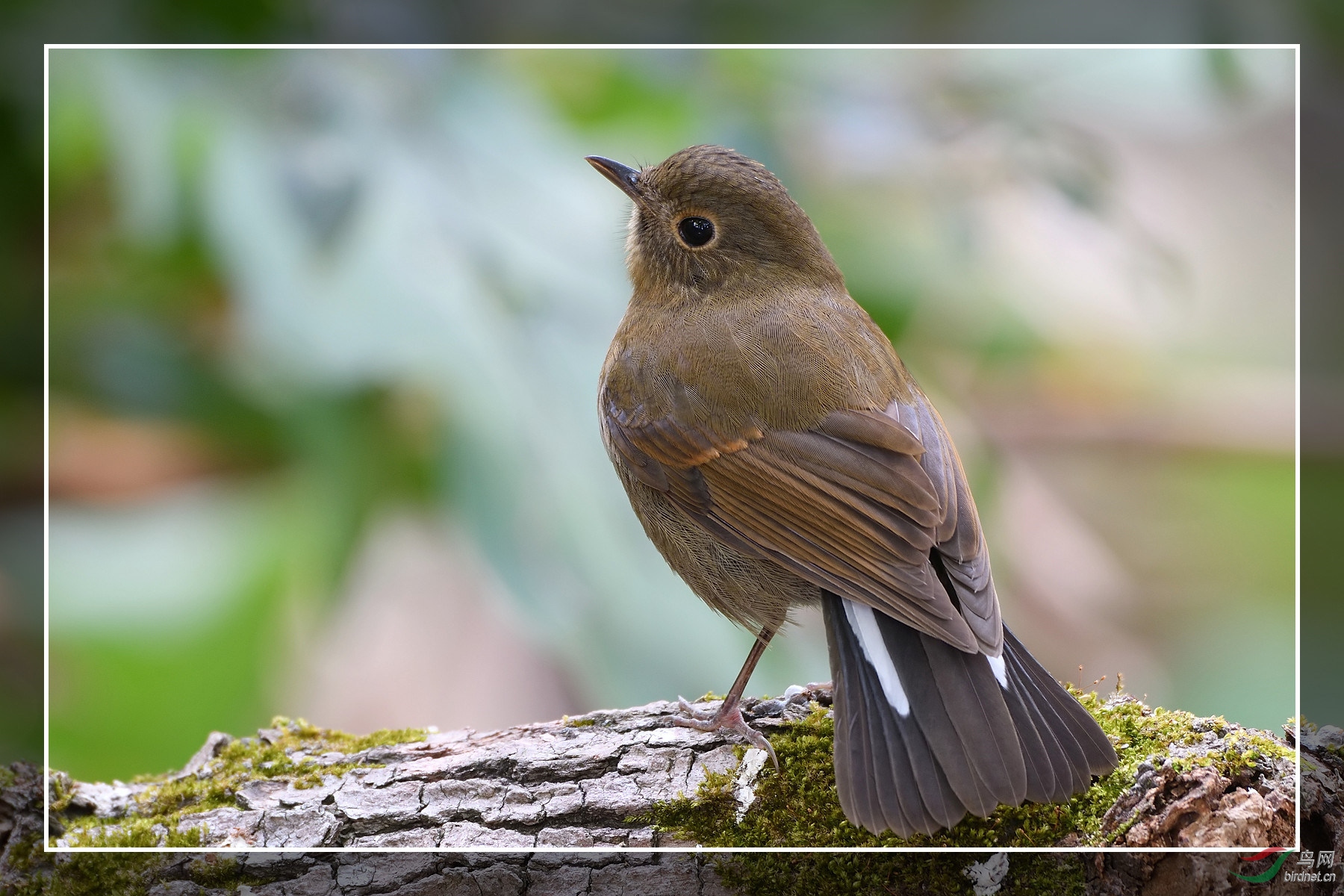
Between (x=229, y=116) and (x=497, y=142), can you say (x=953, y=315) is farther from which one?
(x=229, y=116)

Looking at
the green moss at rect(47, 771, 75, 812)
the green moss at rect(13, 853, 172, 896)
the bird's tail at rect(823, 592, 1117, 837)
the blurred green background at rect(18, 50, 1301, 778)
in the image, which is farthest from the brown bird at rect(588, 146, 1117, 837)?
the green moss at rect(47, 771, 75, 812)

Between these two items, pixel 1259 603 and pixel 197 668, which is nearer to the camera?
pixel 1259 603

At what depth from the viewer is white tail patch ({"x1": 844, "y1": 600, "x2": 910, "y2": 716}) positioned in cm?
238

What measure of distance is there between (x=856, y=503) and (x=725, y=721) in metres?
0.58

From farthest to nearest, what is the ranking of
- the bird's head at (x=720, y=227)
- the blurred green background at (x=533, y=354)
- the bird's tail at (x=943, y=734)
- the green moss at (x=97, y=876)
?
the bird's head at (x=720, y=227), the blurred green background at (x=533, y=354), the green moss at (x=97, y=876), the bird's tail at (x=943, y=734)

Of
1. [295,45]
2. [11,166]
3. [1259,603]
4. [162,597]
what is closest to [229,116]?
[295,45]

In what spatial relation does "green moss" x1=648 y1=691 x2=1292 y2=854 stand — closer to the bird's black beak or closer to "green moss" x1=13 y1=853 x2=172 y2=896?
"green moss" x1=13 y1=853 x2=172 y2=896

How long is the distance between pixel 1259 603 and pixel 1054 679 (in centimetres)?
60

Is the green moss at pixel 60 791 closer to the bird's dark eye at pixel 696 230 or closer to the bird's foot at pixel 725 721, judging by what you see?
the bird's foot at pixel 725 721

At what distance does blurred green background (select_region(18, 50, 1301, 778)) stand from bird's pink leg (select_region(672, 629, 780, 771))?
0.08m

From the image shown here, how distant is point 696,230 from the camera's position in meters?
3.15

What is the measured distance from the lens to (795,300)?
3055mm

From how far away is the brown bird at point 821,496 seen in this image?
2307 millimetres

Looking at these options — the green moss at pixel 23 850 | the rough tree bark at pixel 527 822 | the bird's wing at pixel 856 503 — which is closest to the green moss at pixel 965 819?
the rough tree bark at pixel 527 822
